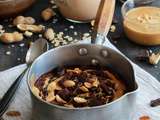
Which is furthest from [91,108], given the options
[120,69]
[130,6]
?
[130,6]

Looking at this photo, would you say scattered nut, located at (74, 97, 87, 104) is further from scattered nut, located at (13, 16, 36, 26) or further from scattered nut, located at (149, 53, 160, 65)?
scattered nut, located at (13, 16, 36, 26)

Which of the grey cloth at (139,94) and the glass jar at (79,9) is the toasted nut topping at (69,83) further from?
the glass jar at (79,9)

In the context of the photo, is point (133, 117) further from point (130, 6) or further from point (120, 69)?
point (130, 6)

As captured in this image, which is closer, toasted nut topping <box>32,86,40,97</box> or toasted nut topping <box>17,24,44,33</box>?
toasted nut topping <box>32,86,40,97</box>

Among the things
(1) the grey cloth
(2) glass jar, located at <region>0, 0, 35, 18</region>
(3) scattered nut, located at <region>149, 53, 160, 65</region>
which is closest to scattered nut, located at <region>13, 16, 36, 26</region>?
(2) glass jar, located at <region>0, 0, 35, 18</region>

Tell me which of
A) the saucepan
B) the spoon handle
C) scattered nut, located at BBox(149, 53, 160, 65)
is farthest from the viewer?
scattered nut, located at BBox(149, 53, 160, 65)

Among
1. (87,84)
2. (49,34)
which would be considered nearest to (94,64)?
(87,84)

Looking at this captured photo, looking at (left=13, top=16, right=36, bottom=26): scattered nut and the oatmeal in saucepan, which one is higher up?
the oatmeal in saucepan
